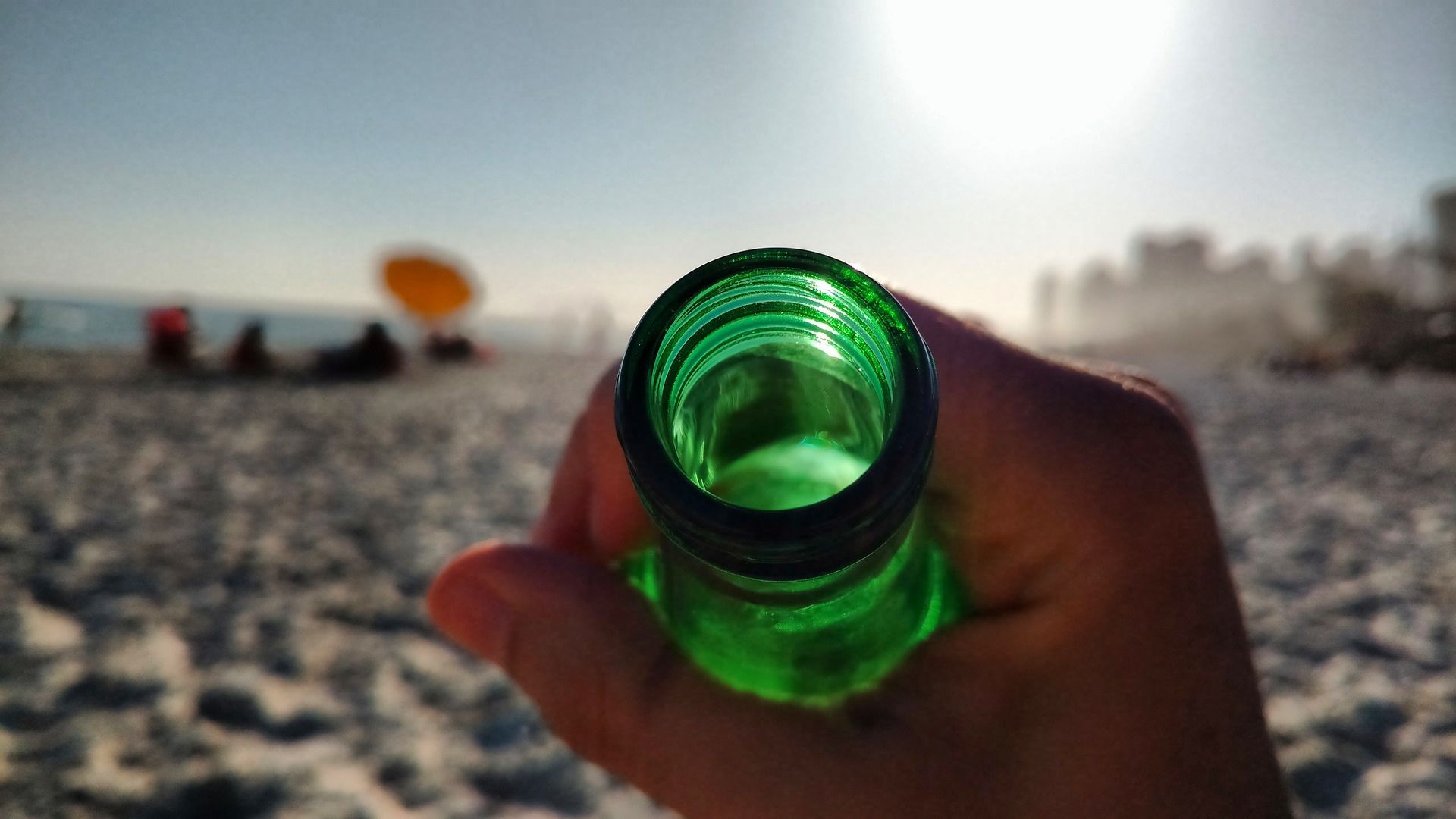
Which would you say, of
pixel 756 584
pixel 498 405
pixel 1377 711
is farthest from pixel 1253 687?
pixel 498 405

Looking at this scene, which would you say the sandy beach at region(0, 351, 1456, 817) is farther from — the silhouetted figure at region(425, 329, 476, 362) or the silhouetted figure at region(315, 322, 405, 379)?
the silhouetted figure at region(425, 329, 476, 362)

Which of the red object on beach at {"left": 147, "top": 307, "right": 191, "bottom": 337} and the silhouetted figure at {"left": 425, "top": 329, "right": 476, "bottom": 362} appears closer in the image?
the red object on beach at {"left": 147, "top": 307, "right": 191, "bottom": 337}

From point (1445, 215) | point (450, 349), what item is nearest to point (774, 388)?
point (450, 349)

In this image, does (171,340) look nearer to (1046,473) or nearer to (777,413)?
(777,413)

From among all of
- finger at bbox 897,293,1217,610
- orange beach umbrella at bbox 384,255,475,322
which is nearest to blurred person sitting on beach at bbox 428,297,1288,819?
finger at bbox 897,293,1217,610

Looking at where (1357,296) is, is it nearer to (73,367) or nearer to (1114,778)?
(1114,778)

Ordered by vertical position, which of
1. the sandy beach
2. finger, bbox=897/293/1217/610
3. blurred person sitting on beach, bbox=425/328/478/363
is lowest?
blurred person sitting on beach, bbox=425/328/478/363
